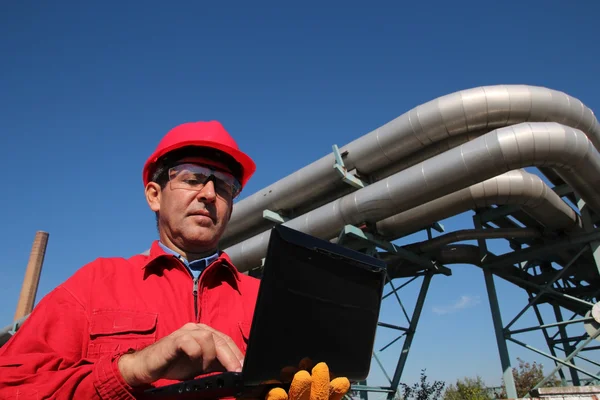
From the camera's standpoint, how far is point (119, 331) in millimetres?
1438

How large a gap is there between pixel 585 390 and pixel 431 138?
492cm

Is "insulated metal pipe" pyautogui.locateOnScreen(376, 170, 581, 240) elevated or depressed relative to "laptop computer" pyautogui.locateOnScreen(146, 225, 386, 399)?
elevated

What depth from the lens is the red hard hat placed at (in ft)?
5.92

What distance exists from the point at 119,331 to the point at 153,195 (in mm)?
686

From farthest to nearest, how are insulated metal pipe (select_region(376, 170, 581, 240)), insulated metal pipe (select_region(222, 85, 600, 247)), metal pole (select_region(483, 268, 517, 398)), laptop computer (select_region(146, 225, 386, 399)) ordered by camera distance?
1. metal pole (select_region(483, 268, 517, 398))
2. insulated metal pipe (select_region(376, 170, 581, 240))
3. insulated metal pipe (select_region(222, 85, 600, 247))
4. laptop computer (select_region(146, 225, 386, 399))

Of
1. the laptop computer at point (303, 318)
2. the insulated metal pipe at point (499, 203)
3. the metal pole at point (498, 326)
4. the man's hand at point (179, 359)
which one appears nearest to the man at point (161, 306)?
the man's hand at point (179, 359)

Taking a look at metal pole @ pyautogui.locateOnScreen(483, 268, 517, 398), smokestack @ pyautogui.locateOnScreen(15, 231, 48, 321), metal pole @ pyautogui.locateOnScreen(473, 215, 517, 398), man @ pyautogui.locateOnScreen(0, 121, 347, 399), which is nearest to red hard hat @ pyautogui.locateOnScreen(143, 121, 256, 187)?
man @ pyautogui.locateOnScreen(0, 121, 347, 399)

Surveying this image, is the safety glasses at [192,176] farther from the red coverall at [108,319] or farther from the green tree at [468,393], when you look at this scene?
the green tree at [468,393]

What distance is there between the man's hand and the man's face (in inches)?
25.3

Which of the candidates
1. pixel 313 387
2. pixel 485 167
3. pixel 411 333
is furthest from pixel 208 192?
pixel 411 333

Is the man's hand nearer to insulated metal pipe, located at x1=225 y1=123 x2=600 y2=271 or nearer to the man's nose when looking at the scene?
the man's nose

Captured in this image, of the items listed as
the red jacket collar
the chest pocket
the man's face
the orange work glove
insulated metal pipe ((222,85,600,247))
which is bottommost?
the orange work glove

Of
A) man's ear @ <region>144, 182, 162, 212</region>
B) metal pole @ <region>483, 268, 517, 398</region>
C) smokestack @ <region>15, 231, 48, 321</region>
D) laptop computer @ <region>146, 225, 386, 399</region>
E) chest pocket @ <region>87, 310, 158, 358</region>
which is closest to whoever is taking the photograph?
laptop computer @ <region>146, 225, 386, 399</region>

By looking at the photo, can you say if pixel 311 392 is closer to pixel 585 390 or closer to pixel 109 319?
pixel 109 319
